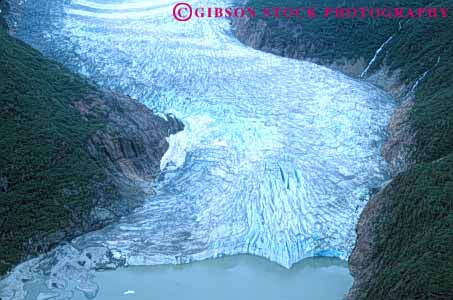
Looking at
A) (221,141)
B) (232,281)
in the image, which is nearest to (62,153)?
(221,141)

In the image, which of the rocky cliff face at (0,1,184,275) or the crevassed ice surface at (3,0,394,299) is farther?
the crevassed ice surface at (3,0,394,299)

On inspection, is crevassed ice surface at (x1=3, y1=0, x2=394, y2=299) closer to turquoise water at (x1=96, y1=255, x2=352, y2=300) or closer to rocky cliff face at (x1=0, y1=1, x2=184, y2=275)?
turquoise water at (x1=96, y1=255, x2=352, y2=300)

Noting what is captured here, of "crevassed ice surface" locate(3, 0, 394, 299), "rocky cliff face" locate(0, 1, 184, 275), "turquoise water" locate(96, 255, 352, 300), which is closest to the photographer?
"turquoise water" locate(96, 255, 352, 300)

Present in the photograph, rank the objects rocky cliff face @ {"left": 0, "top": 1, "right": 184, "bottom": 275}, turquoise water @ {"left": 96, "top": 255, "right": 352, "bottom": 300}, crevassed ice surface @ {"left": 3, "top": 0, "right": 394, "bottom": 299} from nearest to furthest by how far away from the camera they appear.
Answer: turquoise water @ {"left": 96, "top": 255, "right": 352, "bottom": 300} → rocky cliff face @ {"left": 0, "top": 1, "right": 184, "bottom": 275} → crevassed ice surface @ {"left": 3, "top": 0, "right": 394, "bottom": 299}

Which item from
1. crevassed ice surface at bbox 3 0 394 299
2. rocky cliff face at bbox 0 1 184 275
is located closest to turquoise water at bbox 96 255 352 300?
crevassed ice surface at bbox 3 0 394 299

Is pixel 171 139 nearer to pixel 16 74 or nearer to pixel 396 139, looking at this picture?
pixel 16 74

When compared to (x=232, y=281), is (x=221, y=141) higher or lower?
higher

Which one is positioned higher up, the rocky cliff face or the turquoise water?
the rocky cliff face

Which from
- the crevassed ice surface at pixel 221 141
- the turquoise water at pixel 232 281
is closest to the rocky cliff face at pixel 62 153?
the crevassed ice surface at pixel 221 141

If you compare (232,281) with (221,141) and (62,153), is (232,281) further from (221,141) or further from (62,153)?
(221,141)

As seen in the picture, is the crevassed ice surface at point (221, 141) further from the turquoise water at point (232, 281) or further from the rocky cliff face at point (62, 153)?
the rocky cliff face at point (62, 153)
